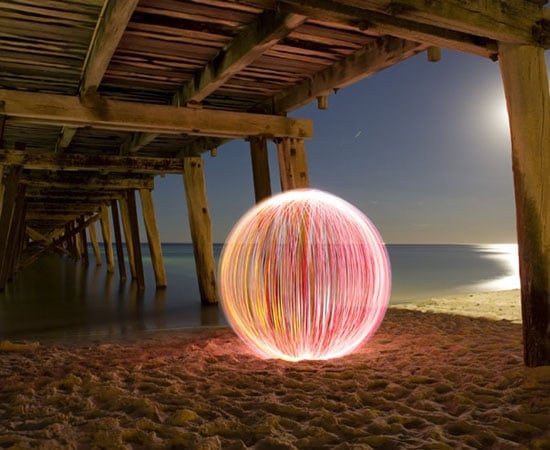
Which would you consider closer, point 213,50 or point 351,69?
point 213,50

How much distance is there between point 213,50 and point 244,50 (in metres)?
0.72

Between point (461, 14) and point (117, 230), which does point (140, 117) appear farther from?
point (117, 230)

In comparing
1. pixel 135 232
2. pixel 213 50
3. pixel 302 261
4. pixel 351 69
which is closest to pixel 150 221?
pixel 135 232

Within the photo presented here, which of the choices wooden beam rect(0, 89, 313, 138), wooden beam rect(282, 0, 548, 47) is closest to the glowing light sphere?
wooden beam rect(0, 89, 313, 138)

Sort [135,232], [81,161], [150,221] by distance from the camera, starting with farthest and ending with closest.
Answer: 1. [135,232]
2. [150,221]
3. [81,161]

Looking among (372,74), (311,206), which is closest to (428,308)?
(311,206)

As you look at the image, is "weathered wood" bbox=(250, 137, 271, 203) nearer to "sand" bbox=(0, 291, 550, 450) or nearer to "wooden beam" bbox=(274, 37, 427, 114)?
"wooden beam" bbox=(274, 37, 427, 114)

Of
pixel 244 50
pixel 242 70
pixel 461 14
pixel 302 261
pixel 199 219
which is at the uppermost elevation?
pixel 242 70

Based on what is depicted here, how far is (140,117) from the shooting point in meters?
6.44

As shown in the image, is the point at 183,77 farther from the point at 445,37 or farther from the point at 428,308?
the point at 428,308

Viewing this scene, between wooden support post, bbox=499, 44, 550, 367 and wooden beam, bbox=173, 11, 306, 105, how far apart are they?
1.90m

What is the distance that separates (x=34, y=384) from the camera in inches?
154

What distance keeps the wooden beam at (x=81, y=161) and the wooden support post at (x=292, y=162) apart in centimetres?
375

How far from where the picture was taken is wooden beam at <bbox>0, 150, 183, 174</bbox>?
9531 millimetres
